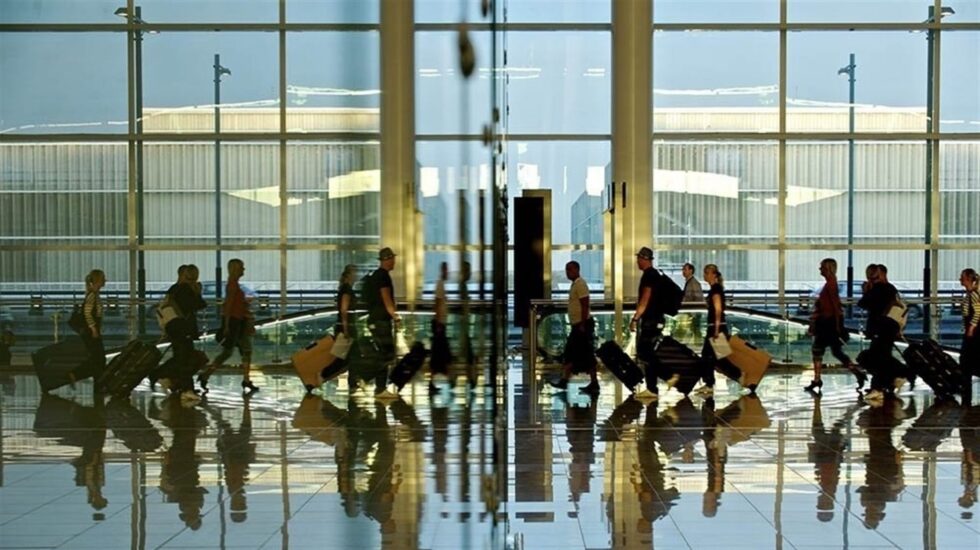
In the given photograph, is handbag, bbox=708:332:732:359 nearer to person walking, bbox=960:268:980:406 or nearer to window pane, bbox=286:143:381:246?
person walking, bbox=960:268:980:406

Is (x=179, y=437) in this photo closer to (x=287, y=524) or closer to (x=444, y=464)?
(x=287, y=524)

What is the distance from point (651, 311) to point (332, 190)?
35.5 ft

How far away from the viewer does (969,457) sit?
8.02 meters

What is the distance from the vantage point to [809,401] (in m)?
11.6

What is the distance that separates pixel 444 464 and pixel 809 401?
10.5 meters

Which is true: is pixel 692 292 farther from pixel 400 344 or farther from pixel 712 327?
pixel 400 344

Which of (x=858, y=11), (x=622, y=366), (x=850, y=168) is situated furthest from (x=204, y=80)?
(x=858, y=11)

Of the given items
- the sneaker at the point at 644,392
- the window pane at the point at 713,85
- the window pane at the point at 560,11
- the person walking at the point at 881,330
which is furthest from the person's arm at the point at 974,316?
the window pane at the point at 560,11

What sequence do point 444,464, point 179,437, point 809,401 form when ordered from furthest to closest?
point 809,401 < point 444,464 < point 179,437

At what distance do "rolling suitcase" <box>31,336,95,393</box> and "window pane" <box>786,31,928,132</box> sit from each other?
730 inches

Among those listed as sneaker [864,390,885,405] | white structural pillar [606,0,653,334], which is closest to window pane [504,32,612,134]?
white structural pillar [606,0,653,334]

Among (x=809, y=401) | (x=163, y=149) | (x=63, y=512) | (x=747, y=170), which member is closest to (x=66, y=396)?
(x=63, y=512)

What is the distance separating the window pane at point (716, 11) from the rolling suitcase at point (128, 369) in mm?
18333

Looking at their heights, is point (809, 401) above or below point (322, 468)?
below
